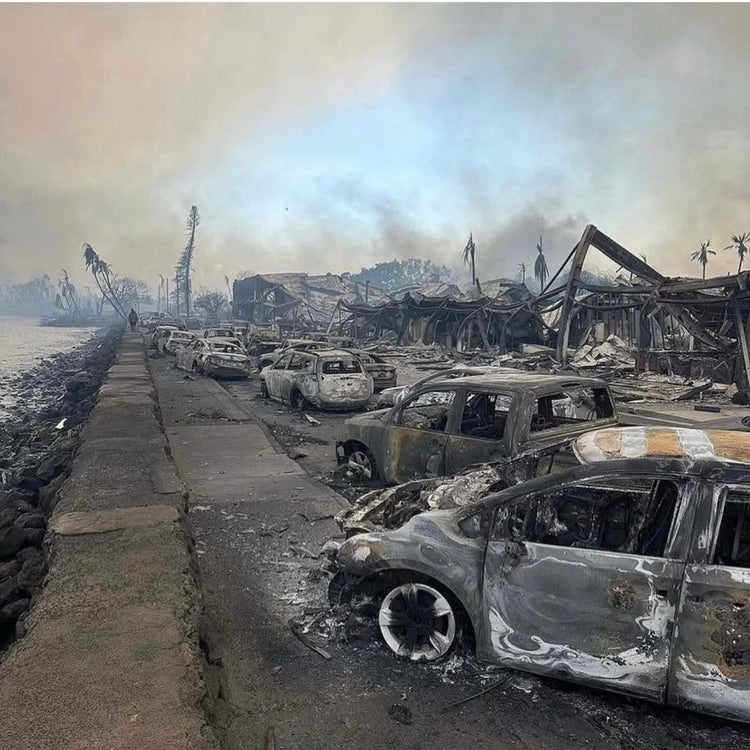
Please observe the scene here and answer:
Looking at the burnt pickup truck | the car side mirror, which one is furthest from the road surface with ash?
the burnt pickup truck

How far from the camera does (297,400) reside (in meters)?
13.9

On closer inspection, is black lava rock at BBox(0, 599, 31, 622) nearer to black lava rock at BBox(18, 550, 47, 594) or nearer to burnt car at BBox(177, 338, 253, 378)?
black lava rock at BBox(18, 550, 47, 594)

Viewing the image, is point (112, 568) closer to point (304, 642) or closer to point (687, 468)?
point (304, 642)

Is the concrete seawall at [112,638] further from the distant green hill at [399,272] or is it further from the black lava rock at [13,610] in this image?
the distant green hill at [399,272]

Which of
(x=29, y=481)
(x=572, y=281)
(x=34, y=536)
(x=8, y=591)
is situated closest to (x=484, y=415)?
(x=8, y=591)

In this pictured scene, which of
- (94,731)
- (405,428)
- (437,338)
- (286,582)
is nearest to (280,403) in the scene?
(405,428)

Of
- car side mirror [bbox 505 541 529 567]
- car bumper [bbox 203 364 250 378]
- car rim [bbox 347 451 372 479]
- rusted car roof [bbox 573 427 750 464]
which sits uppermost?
rusted car roof [bbox 573 427 750 464]

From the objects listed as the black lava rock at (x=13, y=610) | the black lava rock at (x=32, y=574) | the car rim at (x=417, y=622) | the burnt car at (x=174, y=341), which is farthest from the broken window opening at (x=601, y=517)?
the burnt car at (x=174, y=341)

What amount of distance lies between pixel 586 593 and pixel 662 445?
39.1 inches

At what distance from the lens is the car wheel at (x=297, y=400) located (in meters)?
13.7

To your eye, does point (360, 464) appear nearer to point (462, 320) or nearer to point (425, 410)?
point (425, 410)

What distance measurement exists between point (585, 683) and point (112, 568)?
3.46 m

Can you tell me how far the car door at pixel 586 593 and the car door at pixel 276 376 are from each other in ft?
37.5

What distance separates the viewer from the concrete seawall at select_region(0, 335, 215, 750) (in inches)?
106
